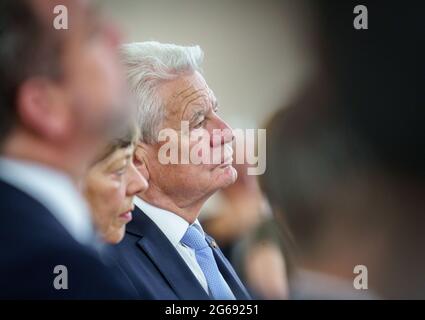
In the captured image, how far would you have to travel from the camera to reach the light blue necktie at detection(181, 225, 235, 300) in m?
2.77

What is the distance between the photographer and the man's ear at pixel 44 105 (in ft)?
8.44

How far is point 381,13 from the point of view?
9.43ft

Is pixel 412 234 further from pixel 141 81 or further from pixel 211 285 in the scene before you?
pixel 141 81

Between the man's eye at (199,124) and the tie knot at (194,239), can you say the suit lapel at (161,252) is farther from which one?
the man's eye at (199,124)

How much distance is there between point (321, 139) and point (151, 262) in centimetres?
66

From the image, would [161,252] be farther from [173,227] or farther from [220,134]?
[220,134]

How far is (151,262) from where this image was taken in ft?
8.90

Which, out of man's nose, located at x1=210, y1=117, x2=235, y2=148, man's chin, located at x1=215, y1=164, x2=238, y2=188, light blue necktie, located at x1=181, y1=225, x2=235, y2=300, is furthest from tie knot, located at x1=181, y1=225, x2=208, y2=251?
man's nose, located at x1=210, y1=117, x2=235, y2=148

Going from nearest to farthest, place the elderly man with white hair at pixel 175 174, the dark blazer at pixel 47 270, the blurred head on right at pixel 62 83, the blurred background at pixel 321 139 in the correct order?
the dark blazer at pixel 47 270, the blurred head on right at pixel 62 83, the elderly man with white hair at pixel 175 174, the blurred background at pixel 321 139

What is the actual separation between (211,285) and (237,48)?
0.73 metres

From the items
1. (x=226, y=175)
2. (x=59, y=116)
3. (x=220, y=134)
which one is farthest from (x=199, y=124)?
(x=59, y=116)

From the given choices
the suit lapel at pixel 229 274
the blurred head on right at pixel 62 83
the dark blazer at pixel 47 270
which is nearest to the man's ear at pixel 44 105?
the blurred head on right at pixel 62 83

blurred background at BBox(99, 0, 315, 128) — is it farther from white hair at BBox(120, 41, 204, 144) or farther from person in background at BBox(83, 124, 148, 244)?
person in background at BBox(83, 124, 148, 244)

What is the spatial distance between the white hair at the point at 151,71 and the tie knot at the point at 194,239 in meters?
0.30
